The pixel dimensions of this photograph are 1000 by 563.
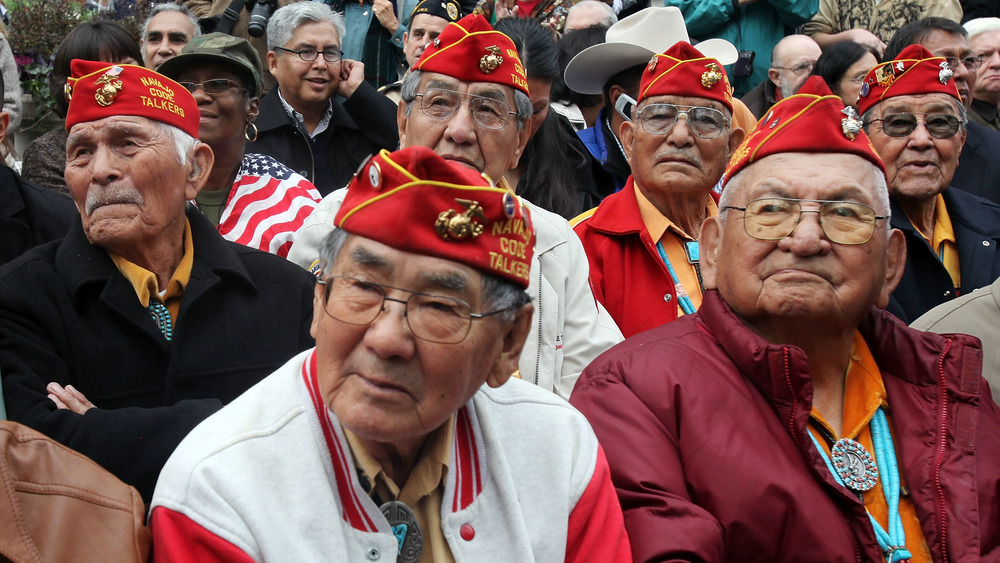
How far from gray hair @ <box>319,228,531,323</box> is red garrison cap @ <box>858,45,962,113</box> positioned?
343 centimetres

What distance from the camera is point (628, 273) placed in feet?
13.9

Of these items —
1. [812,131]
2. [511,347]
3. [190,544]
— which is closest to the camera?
[190,544]

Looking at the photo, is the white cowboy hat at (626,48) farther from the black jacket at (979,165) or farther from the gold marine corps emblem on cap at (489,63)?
the black jacket at (979,165)

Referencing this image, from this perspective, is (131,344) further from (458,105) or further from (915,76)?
(915,76)

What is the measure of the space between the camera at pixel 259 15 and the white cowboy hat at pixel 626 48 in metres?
2.27

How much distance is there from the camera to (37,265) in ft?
10.4

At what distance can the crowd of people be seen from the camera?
86.3 inches

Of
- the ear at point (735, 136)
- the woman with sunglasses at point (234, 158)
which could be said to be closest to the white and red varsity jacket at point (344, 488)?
the woman with sunglasses at point (234, 158)

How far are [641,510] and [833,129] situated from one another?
1.35 m

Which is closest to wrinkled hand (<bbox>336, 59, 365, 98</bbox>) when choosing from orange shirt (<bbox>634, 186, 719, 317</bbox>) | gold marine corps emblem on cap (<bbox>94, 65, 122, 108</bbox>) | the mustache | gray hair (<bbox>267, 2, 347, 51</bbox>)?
gray hair (<bbox>267, 2, 347, 51</bbox>)

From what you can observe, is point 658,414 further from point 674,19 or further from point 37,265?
point 674,19

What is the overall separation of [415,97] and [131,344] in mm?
1581

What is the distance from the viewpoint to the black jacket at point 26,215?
373cm

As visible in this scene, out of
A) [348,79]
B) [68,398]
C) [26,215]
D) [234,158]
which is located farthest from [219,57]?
[68,398]
